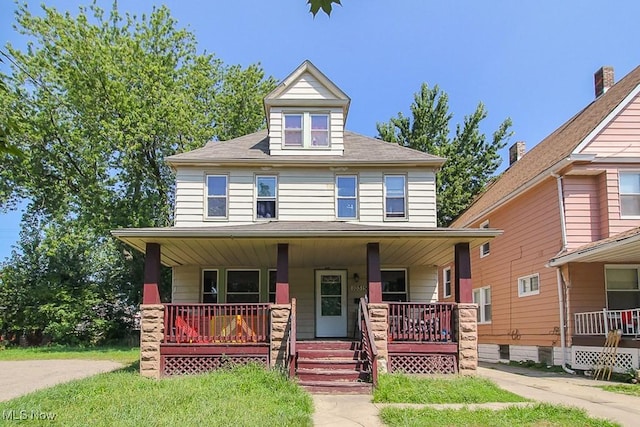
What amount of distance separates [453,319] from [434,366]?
106cm

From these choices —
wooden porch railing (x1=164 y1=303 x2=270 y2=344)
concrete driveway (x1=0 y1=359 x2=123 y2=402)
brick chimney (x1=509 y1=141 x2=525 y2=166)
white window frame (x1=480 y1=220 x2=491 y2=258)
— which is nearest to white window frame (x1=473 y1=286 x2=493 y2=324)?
white window frame (x1=480 y1=220 x2=491 y2=258)

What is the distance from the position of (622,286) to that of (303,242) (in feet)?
26.8

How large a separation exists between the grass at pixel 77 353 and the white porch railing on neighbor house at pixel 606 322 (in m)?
12.7

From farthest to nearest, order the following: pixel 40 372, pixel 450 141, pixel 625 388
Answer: pixel 450 141 < pixel 40 372 < pixel 625 388

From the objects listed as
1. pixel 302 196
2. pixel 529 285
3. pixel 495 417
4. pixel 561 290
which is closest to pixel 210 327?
pixel 302 196

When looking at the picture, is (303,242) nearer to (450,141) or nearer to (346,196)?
(346,196)

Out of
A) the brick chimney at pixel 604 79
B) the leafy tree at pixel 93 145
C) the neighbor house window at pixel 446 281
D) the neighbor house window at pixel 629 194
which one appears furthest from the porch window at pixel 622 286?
the leafy tree at pixel 93 145

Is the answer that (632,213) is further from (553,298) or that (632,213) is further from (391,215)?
(391,215)

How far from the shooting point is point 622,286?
544 inches

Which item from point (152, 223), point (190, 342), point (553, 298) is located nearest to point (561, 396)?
point (553, 298)

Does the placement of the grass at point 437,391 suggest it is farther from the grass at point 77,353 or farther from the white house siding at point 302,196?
the grass at point 77,353

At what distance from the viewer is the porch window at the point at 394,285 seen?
15.0m

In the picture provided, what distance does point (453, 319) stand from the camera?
11.8 metres

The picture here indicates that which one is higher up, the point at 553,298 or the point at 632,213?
the point at 632,213
